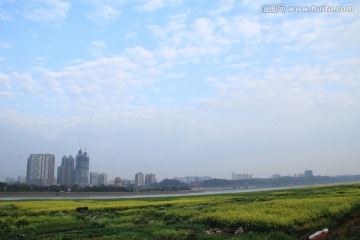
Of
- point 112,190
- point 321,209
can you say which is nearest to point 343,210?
point 321,209

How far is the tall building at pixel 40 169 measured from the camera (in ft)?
500

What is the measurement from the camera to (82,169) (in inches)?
6767

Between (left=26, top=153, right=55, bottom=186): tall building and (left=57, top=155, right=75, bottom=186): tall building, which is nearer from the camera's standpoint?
(left=26, top=153, right=55, bottom=186): tall building

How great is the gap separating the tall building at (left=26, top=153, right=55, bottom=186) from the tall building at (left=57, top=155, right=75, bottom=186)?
6.43 meters

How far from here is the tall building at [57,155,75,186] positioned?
164m

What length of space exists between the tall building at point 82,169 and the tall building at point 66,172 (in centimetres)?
239

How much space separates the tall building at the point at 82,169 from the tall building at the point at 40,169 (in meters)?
13.6

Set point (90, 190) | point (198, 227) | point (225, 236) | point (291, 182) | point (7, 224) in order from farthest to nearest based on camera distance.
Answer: point (291, 182) → point (90, 190) → point (7, 224) → point (198, 227) → point (225, 236)

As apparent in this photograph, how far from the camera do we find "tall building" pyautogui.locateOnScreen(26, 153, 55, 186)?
152500 mm

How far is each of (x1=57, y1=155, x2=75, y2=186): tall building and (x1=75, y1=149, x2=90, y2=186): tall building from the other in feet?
7.86

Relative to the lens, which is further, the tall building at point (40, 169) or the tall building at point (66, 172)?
the tall building at point (66, 172)

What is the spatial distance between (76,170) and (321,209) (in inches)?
6426

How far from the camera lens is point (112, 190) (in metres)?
113

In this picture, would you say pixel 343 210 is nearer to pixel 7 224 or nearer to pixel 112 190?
pixel 7 224
